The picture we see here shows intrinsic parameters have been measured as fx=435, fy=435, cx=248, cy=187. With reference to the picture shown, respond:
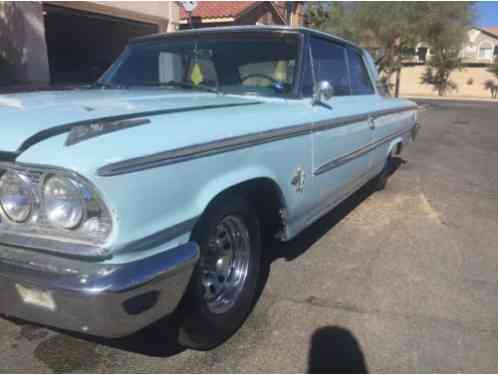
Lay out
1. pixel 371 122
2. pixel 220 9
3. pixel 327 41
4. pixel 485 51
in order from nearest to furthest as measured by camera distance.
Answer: pixel 327 41 < pixel 371 122 < pixel 220 9 < pixel 485 51

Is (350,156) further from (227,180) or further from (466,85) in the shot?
(466,85)

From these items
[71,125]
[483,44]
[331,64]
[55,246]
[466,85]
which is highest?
[483,44]

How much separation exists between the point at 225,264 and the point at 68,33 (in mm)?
14223

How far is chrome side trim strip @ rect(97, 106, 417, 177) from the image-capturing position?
5.32 feet

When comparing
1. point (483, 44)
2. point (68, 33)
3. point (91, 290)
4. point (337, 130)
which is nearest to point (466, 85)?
point (483, 44)

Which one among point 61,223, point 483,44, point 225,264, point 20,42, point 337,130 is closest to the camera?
point 61,223

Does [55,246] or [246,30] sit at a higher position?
[246,30]

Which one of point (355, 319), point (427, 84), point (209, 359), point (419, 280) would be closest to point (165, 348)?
point (209, 359)

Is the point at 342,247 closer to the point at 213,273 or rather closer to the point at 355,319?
the point at 355,319

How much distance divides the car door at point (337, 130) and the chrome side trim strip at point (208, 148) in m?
0.08

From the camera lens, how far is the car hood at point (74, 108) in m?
1.71

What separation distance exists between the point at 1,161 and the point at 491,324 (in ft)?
9.16

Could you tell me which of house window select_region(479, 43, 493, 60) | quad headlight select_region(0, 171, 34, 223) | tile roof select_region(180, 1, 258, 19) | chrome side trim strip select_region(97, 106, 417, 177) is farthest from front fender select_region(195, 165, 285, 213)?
house window select_region(479, 43, 493, 60)

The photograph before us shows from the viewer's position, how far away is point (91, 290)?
5.20ft
